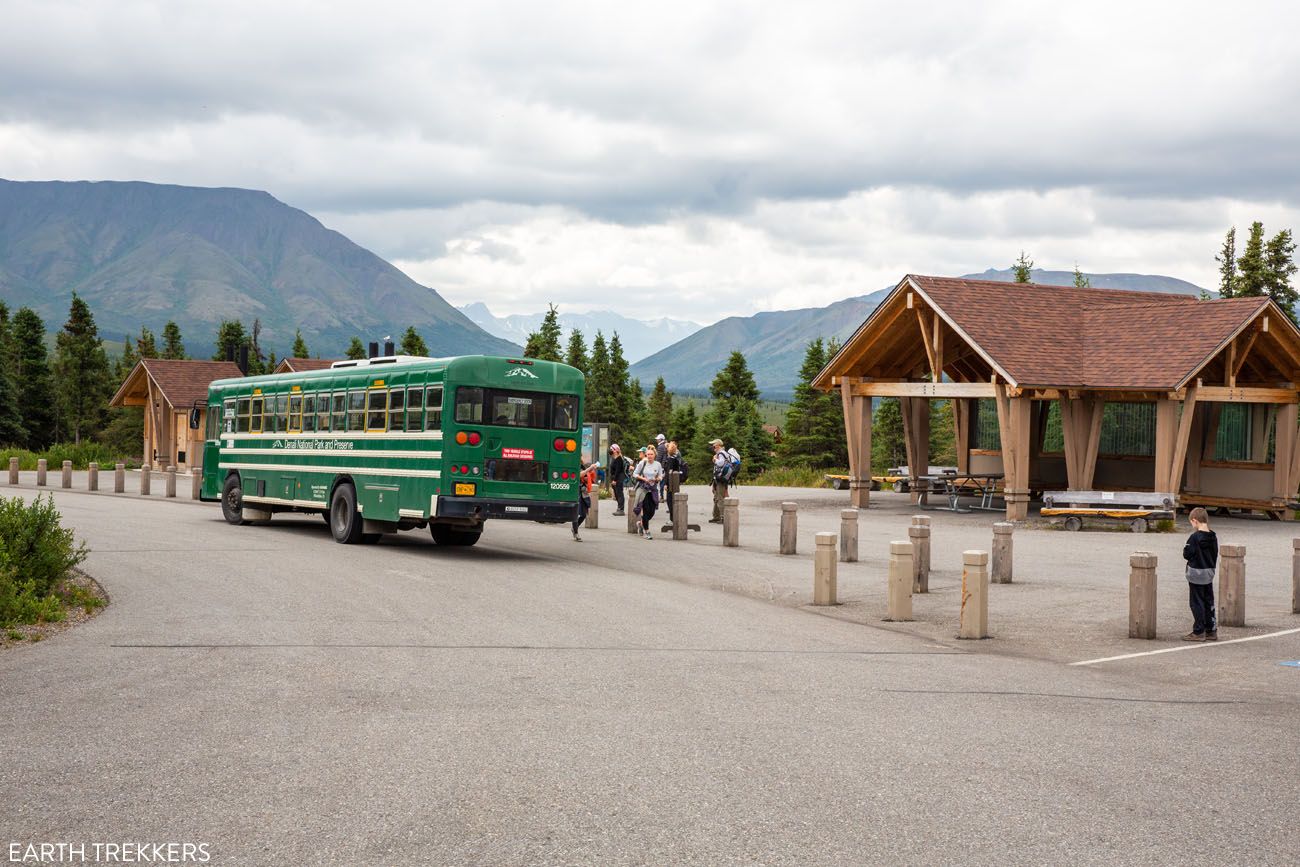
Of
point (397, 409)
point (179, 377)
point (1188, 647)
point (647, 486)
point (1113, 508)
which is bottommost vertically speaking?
point (1188, 647)

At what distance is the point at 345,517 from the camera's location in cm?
2200

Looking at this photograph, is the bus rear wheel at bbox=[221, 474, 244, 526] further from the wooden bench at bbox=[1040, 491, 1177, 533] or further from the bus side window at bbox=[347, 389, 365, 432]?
the wooden bench at bbox=[1040, 491, 1177, 533]

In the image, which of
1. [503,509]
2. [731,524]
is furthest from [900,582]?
[731,524]

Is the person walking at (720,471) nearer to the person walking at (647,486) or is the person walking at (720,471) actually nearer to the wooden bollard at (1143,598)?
the person walking at (647,486)

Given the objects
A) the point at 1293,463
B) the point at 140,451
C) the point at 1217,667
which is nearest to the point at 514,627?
the point at 1217,667

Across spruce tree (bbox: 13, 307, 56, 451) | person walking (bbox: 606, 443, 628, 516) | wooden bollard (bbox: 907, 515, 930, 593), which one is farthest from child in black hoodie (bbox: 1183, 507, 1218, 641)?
spruce tree (bbox: 13, 307, 56, 451)

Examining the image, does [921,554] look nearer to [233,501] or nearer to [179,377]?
[233,501]

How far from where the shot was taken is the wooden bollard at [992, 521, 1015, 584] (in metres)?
17.5

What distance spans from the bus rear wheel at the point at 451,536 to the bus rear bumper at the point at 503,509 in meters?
2.50

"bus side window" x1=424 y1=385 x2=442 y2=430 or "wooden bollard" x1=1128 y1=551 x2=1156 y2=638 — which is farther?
"bus side window" x1=424 y1=385 x2=442 y2=430

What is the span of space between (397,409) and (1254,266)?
48288 millimetres

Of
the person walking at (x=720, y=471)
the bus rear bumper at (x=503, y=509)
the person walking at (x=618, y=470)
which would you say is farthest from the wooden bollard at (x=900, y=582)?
the person walking at (x=618, y=470)

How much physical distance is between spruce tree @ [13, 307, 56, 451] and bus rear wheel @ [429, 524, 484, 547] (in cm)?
6528

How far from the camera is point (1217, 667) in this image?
11570mm
